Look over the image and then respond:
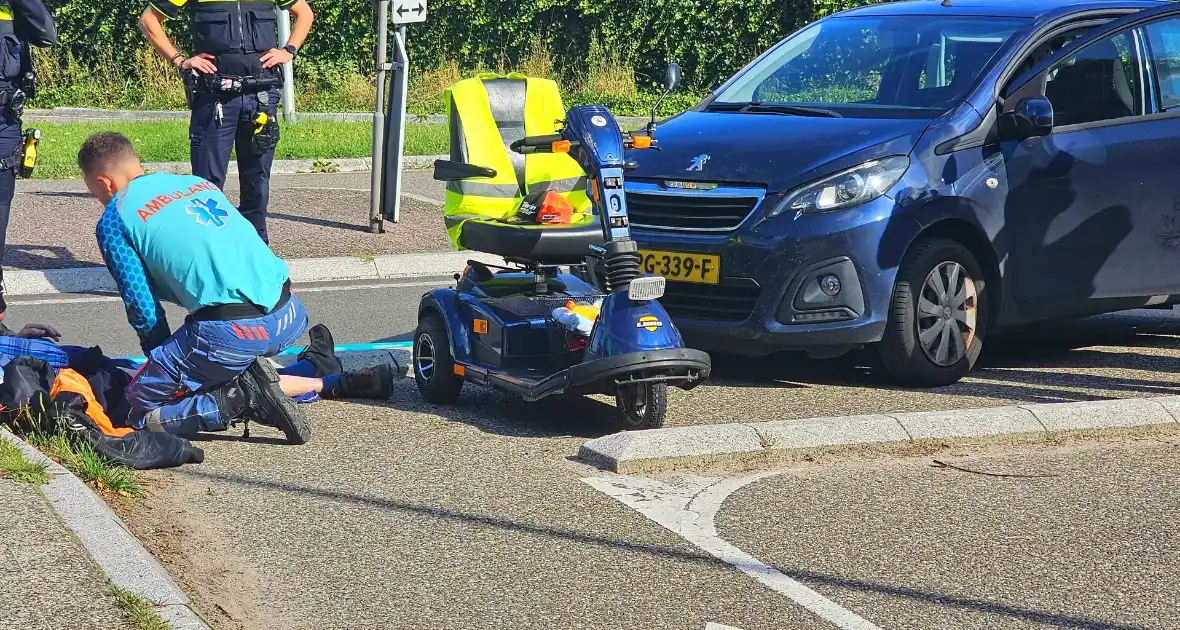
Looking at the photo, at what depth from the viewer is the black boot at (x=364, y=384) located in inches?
292

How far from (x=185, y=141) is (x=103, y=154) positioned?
9.88 m

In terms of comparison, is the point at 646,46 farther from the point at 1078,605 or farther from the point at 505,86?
the point at 1078,605

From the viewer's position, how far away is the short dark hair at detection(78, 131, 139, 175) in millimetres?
6445

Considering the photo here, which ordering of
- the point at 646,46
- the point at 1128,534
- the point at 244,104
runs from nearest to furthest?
the point at 1128,534, the point at 244,104, the point at 646,46

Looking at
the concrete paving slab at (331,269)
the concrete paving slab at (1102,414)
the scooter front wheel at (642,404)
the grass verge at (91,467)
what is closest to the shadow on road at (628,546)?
the grass verge at (91,467)

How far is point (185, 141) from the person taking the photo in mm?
16047

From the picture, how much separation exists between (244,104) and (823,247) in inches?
183

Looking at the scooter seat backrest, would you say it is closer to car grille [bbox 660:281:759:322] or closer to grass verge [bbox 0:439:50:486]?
car grille [bbox 660:281:759:322]

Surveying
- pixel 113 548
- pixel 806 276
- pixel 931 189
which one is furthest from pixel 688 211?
pixel 113 548

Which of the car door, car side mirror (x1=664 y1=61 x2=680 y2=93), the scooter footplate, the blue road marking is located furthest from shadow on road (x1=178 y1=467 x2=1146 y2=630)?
car side mirror (x1=664 y1=61 x2=680 y2=93)

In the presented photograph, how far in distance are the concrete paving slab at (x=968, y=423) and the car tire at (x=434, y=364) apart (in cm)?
199

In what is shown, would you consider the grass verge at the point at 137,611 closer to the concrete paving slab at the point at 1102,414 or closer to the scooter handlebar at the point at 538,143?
the scooter handlebar at the point at 538,143

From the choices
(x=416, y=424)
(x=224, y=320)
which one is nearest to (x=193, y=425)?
(x=224, y=320)

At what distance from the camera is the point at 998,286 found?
25.5ft
